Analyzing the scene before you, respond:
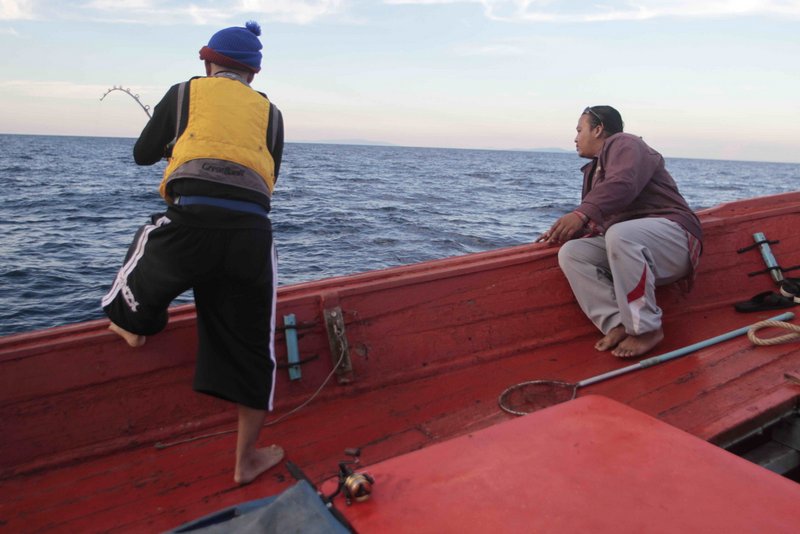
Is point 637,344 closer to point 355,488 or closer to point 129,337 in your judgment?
point 355,488

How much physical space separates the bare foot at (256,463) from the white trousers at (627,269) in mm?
1963

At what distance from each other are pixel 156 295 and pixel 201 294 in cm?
15

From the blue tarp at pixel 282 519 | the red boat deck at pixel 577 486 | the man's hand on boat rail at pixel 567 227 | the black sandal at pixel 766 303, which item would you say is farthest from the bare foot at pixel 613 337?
the blue tarp at pixel 282 519

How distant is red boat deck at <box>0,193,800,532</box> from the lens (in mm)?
2344

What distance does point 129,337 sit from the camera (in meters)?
2.56

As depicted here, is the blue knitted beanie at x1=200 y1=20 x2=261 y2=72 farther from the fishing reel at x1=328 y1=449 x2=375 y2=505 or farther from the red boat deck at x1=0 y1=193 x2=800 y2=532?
the fishing reel at x1=328 y1=449 x2=375 y2=505

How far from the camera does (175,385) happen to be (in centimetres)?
277

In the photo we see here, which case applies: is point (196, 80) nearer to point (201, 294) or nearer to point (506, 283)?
point (201, 294)

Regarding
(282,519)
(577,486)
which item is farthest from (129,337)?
(577,486)

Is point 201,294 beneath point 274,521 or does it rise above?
above

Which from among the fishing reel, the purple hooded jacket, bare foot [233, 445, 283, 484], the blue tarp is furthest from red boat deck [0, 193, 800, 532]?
the fishing reel

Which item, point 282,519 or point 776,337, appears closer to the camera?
point 282,519

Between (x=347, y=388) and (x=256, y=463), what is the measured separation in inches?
31.4

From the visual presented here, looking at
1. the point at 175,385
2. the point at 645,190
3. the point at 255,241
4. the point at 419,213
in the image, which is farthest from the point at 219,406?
the point at 419,213
